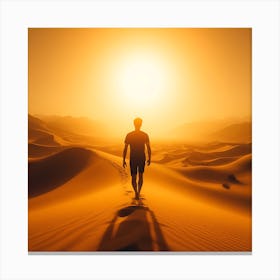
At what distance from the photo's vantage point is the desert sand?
4.52m

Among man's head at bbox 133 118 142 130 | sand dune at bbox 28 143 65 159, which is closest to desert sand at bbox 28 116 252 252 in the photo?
sand dune at bbox 28 143 65 159

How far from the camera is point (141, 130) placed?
4.76 m

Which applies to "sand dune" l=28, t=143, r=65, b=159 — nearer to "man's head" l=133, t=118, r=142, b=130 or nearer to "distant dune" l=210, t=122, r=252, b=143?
"man's head" l=133, t=118, r=142, b=130

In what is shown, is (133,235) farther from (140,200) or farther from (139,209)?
(140,200)

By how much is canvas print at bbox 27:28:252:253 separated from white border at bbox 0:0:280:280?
0.12 meters

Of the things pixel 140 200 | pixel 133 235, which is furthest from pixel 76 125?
pixel 133 235

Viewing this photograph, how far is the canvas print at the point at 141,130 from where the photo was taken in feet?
15.3

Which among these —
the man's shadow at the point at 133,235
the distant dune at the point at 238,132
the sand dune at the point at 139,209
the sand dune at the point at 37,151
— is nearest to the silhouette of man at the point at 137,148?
the sand dune at the point at 139,209

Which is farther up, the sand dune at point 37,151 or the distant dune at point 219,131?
the distant dune at point 219,131

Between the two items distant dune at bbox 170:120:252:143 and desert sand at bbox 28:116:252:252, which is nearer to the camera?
desert sand at bbox 28:116:252:252

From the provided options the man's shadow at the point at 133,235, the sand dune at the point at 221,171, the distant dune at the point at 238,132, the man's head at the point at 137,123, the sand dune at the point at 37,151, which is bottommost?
the man's shadow at the point at 133,235
